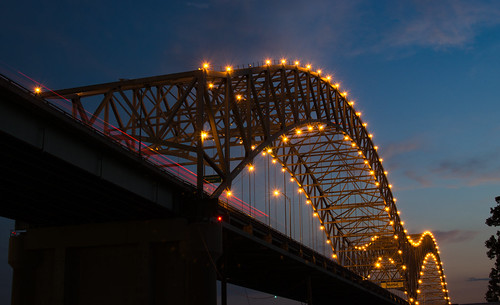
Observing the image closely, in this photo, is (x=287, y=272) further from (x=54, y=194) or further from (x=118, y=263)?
(x=54, y=194)

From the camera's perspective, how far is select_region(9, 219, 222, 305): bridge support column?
36.6m

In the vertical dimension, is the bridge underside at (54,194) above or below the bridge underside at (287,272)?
above

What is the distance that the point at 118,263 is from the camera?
38.8 metres

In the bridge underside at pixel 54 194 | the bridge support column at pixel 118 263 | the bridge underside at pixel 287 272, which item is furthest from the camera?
the bridge underside at pixel 287 272

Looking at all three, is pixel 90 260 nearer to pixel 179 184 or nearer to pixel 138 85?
pixel 179 184

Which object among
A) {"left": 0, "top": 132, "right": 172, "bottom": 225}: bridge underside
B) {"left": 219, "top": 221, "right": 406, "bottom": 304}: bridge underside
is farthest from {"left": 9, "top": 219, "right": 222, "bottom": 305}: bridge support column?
{"left": 219, "top": 221, "right": 406, "bottom": 304}: bridge underside

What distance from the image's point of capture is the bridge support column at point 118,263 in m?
36.6

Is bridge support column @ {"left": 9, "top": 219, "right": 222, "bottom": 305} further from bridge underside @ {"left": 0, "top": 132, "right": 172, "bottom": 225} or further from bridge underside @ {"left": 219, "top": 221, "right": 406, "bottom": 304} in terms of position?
bridge underside @ {"left": 219, "top": 221, "right": 406, "bottom": 304}

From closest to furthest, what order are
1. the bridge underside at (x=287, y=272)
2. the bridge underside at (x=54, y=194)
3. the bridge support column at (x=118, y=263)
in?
1. the bridge underside at (x=54, y=194)
2. the bridge support column at (x=118, y=263)
3. the bridge underside at (x=287, y=272)

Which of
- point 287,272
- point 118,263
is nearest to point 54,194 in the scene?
point 118,263

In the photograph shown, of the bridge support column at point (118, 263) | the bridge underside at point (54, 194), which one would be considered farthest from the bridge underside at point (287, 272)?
the bridge underside at point (54, 194)

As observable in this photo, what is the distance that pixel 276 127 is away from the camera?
63.3 metres

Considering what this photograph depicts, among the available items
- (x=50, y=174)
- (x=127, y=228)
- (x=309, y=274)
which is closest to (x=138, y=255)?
(x=127, y=228)

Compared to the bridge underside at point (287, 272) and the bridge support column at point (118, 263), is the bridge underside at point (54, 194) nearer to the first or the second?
the bridge support column at point (118, 263)
